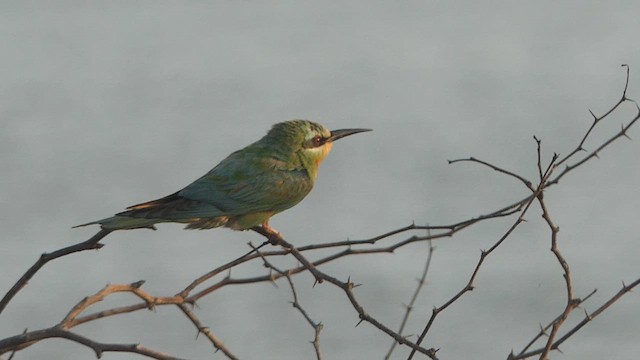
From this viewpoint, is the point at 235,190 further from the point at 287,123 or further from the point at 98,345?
the point at 98,345

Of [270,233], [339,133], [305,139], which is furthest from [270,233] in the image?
[339,133]

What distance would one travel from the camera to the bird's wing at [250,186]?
5.65m

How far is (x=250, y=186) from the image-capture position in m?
5.80

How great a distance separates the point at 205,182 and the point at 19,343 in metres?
2.49

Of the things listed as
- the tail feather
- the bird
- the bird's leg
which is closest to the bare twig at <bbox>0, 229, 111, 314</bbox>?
the tail feather

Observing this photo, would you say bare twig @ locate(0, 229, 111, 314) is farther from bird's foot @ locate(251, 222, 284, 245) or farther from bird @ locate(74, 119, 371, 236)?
bird's foot @ locate(251, 222, 284, 245)

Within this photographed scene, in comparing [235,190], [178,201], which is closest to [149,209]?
[178,201]

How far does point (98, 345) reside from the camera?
10.4ft

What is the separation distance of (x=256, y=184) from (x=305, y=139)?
0.49 metres

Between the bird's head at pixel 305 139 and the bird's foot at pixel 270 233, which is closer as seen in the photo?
the bird's foot at pixel 270 233

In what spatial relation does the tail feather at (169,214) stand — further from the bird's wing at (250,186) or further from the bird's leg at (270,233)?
the bird's leg at (270,233)

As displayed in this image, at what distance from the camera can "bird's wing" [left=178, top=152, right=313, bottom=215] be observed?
222 inches

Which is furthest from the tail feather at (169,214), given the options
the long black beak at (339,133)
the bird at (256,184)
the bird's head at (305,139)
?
the long black beak at (339,133)

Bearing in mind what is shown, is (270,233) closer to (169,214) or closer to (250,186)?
(250,186)
